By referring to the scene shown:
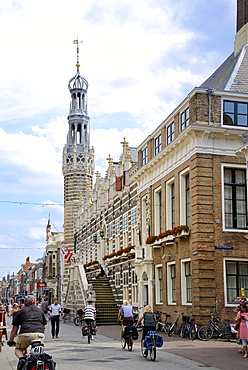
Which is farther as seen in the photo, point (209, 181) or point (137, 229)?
point (137, 229)

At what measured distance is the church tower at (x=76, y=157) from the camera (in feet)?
203

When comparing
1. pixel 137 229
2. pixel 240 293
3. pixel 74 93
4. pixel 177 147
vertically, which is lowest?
pixel 240 293

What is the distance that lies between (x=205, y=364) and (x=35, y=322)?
19.1 ft

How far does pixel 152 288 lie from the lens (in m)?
28.0

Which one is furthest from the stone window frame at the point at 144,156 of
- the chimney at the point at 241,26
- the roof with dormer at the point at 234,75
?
the chimney at the point at 241,26

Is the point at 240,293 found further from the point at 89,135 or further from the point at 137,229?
the point at 89,135

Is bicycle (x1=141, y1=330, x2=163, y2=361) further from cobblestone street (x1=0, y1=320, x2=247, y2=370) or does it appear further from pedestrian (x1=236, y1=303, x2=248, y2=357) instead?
pedestrian (x1=236, y1=303, x2=248, y2=357)

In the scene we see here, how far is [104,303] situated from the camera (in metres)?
36.2

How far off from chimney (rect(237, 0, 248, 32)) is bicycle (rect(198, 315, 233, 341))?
1712cm

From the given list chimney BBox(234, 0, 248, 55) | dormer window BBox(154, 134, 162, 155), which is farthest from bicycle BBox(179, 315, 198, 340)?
chimney BBox(234, 0, 248, 55)

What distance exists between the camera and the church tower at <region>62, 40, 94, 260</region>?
61.8 m

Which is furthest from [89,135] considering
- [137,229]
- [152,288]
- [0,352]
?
[0,352]

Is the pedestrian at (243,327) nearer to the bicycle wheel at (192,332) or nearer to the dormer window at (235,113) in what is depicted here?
the bicycle wheel at (192,332)

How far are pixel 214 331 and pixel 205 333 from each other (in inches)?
20.8
